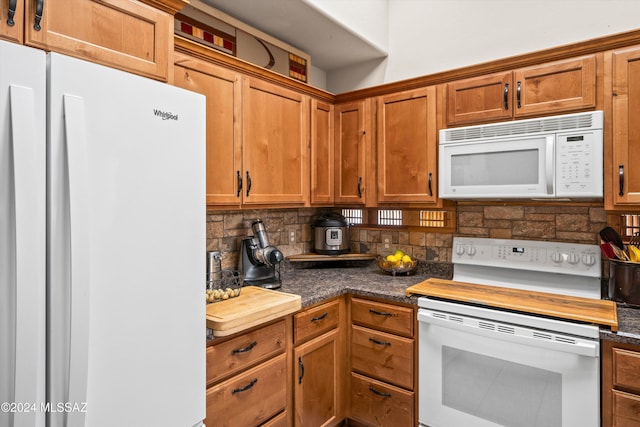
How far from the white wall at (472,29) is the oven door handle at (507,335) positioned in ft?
5.71

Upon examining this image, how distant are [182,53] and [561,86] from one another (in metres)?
1.95

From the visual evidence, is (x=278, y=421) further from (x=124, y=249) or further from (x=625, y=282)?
(x=625, y=282)

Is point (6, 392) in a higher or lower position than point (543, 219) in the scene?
lower

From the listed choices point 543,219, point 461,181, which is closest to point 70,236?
point 461,181

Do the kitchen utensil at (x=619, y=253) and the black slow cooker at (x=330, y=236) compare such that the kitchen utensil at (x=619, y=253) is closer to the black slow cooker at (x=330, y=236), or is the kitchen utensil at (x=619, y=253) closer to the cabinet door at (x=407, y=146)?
the cabinet door at (x=407, y=146)

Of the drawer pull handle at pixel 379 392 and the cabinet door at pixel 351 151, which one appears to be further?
the cabinet door at pixel 351 151

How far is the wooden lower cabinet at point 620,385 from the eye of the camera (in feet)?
5.15

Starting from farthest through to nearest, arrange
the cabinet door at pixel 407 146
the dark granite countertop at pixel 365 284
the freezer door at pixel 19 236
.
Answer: the cabinet door at pixel 407 146, the dark granite countertop at pixel 365 284, the freezer door at pixel 19 236

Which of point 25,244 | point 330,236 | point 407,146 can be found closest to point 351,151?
point 407,146

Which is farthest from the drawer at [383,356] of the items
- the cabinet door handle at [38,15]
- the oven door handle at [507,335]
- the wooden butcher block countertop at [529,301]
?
the cabinet door handle at [38,15]

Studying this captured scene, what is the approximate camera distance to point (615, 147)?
1.88 meters

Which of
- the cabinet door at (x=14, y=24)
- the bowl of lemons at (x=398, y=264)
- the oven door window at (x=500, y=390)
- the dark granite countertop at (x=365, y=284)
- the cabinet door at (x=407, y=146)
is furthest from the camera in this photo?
the bowl of lemons at (x=398, y=264)

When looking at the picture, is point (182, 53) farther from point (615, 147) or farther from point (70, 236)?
point (615, 147)

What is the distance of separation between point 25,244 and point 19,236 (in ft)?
0.07
